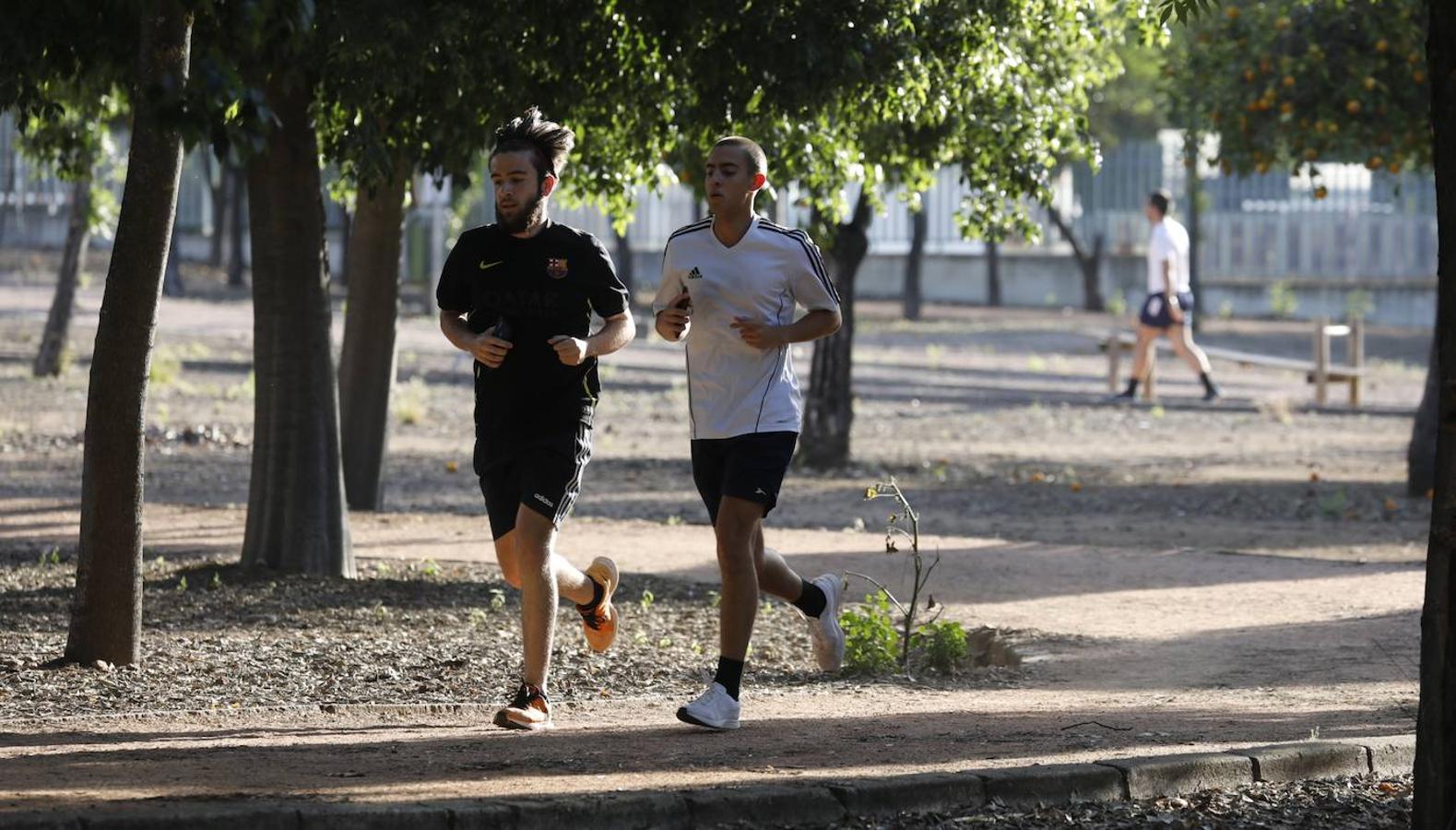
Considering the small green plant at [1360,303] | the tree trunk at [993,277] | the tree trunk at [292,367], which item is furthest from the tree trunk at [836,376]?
the tree trunk at [993,277]

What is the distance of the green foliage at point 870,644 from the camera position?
8383 millimetres

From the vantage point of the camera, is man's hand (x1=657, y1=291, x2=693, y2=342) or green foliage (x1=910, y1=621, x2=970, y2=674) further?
green foliage (x1=910, y1=621, x2=970, y2=674)

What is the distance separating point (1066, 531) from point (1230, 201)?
104ft

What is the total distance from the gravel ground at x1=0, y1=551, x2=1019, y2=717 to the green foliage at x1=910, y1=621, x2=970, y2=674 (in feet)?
0.34

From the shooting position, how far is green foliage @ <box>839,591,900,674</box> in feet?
27.5

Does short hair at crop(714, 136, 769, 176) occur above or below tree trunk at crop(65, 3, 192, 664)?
above

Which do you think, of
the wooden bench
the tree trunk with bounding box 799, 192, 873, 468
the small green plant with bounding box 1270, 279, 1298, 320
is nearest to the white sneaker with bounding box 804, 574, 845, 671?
the tree trunk with bounding box 799, 192, 873, 468

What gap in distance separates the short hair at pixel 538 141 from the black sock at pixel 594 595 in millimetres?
1470

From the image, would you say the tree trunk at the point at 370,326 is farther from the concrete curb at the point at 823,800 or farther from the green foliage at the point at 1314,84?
the concrete curb at the point at 823,800

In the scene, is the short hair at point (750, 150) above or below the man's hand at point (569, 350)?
above

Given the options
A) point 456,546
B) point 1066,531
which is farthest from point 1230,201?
point 456,546

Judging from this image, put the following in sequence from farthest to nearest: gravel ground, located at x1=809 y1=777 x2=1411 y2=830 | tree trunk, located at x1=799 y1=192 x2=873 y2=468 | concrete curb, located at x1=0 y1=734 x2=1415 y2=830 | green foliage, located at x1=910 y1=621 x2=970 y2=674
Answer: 1. tree trunk, located at x1=799 y1=192 x2=873 y2=468
2. green foliage, located at x1=910 y1=621 x2=970 y2=674
3. gravel ground, located at x1=809 y1=777 x2=1411 y2=830
4. concrete curb, located at x1=0 y1=734 x2=1415 y2=830

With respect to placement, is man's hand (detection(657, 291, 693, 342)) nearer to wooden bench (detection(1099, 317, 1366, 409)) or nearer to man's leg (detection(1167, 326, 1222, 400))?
man's leg (detection(1167, 326, 1222, 400))

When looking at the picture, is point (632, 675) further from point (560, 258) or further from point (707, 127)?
point (707, 127)
